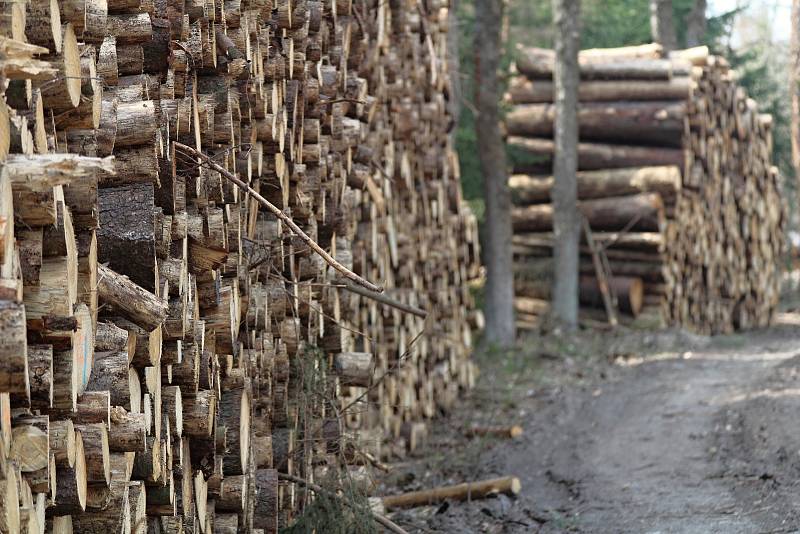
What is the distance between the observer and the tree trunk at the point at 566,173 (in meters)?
15.0

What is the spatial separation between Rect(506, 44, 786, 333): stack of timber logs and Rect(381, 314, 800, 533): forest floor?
7.89 feet

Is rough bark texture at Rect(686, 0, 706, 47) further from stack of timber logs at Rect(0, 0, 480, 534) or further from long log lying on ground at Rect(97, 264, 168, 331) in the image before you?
long log lying on ground at Rect(97, 264, 168, 331)

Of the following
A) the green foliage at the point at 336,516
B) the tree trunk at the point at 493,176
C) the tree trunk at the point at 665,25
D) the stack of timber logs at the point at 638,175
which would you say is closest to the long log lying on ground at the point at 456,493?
the green foliage at the point at 336,516

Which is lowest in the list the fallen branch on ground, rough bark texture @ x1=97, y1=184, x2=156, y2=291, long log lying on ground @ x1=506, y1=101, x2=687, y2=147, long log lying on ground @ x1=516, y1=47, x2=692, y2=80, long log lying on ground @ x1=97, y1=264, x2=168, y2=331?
the fallen branch on ground

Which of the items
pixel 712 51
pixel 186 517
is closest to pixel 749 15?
pixel 712 51

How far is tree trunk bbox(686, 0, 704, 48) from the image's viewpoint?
23.1 metres

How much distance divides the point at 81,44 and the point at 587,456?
5.83 metres

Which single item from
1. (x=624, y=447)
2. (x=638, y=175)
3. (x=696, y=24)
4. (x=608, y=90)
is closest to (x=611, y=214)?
(x=638, y=175)

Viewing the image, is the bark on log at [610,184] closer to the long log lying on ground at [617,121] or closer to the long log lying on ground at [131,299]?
the long log lying on ground at [617,121]

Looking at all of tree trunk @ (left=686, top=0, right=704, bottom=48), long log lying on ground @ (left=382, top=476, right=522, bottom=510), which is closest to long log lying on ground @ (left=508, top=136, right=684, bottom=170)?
tree trunk @ (left=686, top=0, right=704, bottom=48)

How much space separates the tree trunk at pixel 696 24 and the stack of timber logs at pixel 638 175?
18.4 ft

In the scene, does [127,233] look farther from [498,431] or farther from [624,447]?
[498,431]

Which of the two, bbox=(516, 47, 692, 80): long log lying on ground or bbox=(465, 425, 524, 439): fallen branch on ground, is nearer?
bbox=(465, 425, 524, 439): fallen branch on ground

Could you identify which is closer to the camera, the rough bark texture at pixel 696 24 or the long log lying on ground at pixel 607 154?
the long log lying on ground at pixel 607 154
